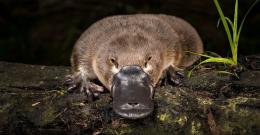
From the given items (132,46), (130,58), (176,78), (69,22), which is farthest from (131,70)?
Result: (69,22)

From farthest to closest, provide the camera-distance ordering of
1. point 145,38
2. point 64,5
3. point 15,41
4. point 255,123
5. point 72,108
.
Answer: point 64,5 → point 15,41 → point 145,38 → point 72,108 → point 255,123

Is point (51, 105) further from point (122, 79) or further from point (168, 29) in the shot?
point (168, 29)

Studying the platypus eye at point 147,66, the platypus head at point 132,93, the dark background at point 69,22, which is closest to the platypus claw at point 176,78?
the platypus eye at point 147,66

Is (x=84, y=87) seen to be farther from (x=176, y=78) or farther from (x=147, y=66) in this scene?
(x=176, y=78)

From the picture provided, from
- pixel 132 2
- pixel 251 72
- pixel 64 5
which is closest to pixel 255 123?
pixel 251 72

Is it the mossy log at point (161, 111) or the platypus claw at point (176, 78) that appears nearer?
the mossy log at point (161, 111)

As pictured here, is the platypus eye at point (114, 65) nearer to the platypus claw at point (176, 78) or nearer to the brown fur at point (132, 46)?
the brown fur at point (132, 46)
